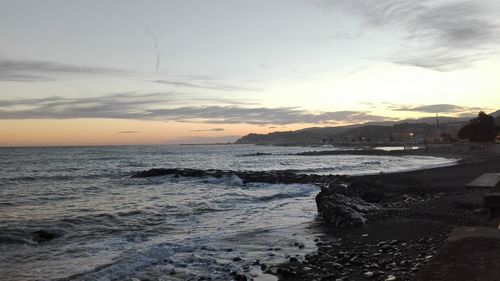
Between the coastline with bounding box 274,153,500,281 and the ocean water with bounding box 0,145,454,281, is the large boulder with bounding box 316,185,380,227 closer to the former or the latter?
the coastline with bounding box 274,153,500,281

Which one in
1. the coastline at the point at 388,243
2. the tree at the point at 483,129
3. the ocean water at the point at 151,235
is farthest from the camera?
the tree at the point at 483,129

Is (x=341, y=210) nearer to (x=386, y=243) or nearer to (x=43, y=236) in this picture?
(x=386, y=243)

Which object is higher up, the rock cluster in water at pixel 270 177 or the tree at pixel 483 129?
the tree at pixel 483 129

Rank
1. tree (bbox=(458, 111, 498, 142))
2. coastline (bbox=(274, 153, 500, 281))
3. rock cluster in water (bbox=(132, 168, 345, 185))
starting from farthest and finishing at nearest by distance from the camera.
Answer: tree (bbox=(458, 111, 498, 142)) → rock cluster in water (bbox=(132, 168, 345, 185)) → coastline (bbox=(274, 153, 500, 281))

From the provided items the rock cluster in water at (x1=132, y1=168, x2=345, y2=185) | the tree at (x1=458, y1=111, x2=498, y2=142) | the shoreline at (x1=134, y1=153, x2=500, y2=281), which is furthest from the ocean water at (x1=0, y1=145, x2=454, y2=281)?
the tree at (x1=458, y1=111, x2=498, y2=142)

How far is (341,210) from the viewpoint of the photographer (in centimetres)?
1495

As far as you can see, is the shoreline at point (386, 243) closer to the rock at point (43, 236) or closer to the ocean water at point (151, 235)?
the ocean water at point (151, 235)

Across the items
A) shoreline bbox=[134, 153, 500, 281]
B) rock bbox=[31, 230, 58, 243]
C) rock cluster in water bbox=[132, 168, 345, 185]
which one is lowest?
rock cluster in water bbox=[132, 168, 345, 185]

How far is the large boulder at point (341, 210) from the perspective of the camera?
14328mm

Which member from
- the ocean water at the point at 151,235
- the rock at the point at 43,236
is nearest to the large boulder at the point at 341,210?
the ocean water at the point at 151,235

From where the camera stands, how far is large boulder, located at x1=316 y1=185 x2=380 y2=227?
564 inches

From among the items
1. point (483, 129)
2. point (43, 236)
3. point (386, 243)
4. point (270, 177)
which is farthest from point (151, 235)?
point (483, 129)

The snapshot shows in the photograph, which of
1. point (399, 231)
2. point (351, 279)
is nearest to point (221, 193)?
point (399, 231)

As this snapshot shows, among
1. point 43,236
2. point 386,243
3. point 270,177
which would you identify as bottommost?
point 270,177
